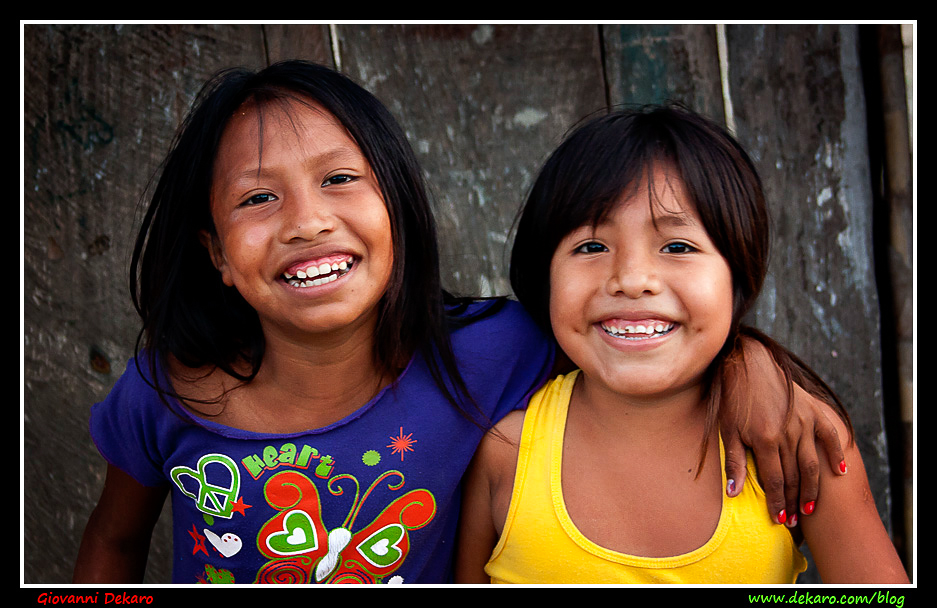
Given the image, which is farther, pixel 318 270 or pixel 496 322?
pixel 496 322

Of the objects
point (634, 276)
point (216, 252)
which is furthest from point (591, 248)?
point (216, 252)

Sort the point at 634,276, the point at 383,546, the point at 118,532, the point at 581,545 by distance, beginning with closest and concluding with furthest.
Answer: the point at 634,276 < the point at 581,545 < the point at 383,546 < the point at 118,532

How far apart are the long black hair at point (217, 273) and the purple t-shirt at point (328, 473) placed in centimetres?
5

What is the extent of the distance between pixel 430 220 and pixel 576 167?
0.30 m

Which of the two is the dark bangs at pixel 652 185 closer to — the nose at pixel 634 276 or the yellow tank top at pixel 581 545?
the nose at pixel 634 276

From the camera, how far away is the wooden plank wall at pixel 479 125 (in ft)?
5.45

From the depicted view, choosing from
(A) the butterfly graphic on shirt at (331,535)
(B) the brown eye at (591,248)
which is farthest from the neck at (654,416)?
(A) the butterfly graphic on shirt at (331,535)

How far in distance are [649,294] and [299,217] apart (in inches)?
23.1

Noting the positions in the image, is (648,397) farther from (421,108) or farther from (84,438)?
(84,438)

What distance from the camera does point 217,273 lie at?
1478 mm

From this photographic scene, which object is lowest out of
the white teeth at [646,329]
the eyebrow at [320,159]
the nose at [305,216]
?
the white teeth at [646,329]

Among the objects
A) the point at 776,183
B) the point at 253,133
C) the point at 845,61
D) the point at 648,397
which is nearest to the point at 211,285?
the point at 253,133

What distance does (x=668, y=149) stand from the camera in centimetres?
124

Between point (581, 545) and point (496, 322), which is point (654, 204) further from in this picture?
point (581, 545)
